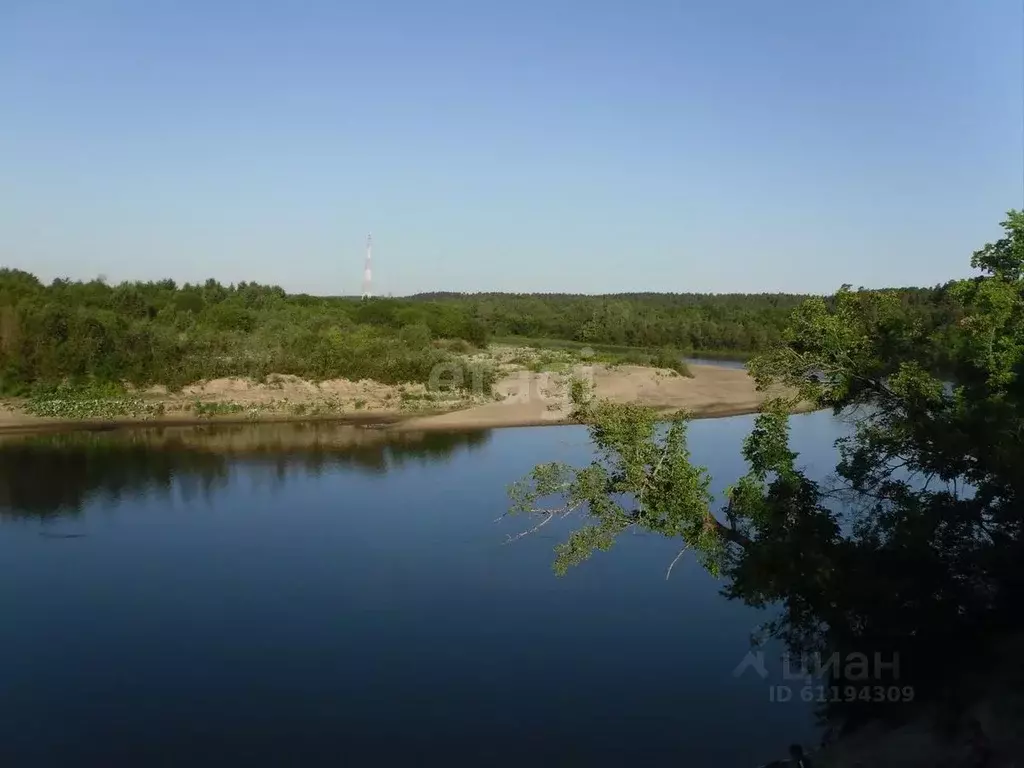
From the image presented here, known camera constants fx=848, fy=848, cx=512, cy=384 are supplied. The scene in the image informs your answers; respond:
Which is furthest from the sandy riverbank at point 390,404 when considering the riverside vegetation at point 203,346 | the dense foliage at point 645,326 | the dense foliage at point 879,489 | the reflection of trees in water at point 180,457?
the dense foliage at point 645,326

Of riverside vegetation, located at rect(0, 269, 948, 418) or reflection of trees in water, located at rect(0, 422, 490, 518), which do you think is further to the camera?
riverside vegetation, located at rect(0, 269, 948, 418)

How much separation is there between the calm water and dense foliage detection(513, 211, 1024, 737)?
228 cm

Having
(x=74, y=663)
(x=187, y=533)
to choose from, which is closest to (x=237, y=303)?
(x=187, y=533)

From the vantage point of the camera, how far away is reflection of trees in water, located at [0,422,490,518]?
21125mm

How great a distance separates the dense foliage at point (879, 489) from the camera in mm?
8492

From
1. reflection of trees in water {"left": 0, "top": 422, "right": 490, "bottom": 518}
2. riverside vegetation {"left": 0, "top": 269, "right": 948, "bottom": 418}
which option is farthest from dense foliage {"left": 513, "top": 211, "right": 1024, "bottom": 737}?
reflection of trees in water {"left": 0, "top": 422, "right": 490, "bottom": 518}

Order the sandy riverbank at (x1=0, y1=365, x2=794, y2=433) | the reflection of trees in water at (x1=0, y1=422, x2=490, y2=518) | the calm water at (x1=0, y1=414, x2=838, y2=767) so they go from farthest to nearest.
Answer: the sandy riverbank at (x1=0, y1=365, x2=794, y2=433) → the reflection of trees in water at (x1=0, y1=422, x2=490, y2=518) → the calm water at (x1=0, y1=414, x2=838, y2=767)

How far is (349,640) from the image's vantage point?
12.6m

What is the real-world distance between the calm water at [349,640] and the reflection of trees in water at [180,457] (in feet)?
1.21

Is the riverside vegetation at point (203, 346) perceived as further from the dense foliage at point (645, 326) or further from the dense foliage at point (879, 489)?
the dense foliage at point (879, 489)

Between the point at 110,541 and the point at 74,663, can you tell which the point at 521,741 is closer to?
the point at 74,663

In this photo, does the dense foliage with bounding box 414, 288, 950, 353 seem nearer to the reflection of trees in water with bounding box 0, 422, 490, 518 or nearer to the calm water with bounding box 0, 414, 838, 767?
the reflection of trees in water with bounding box 0, 422, 490, 518

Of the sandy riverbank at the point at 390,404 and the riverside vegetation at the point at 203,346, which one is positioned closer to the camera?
the sandy riverbank at the point at 390,404

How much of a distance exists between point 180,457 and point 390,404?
1104cm
